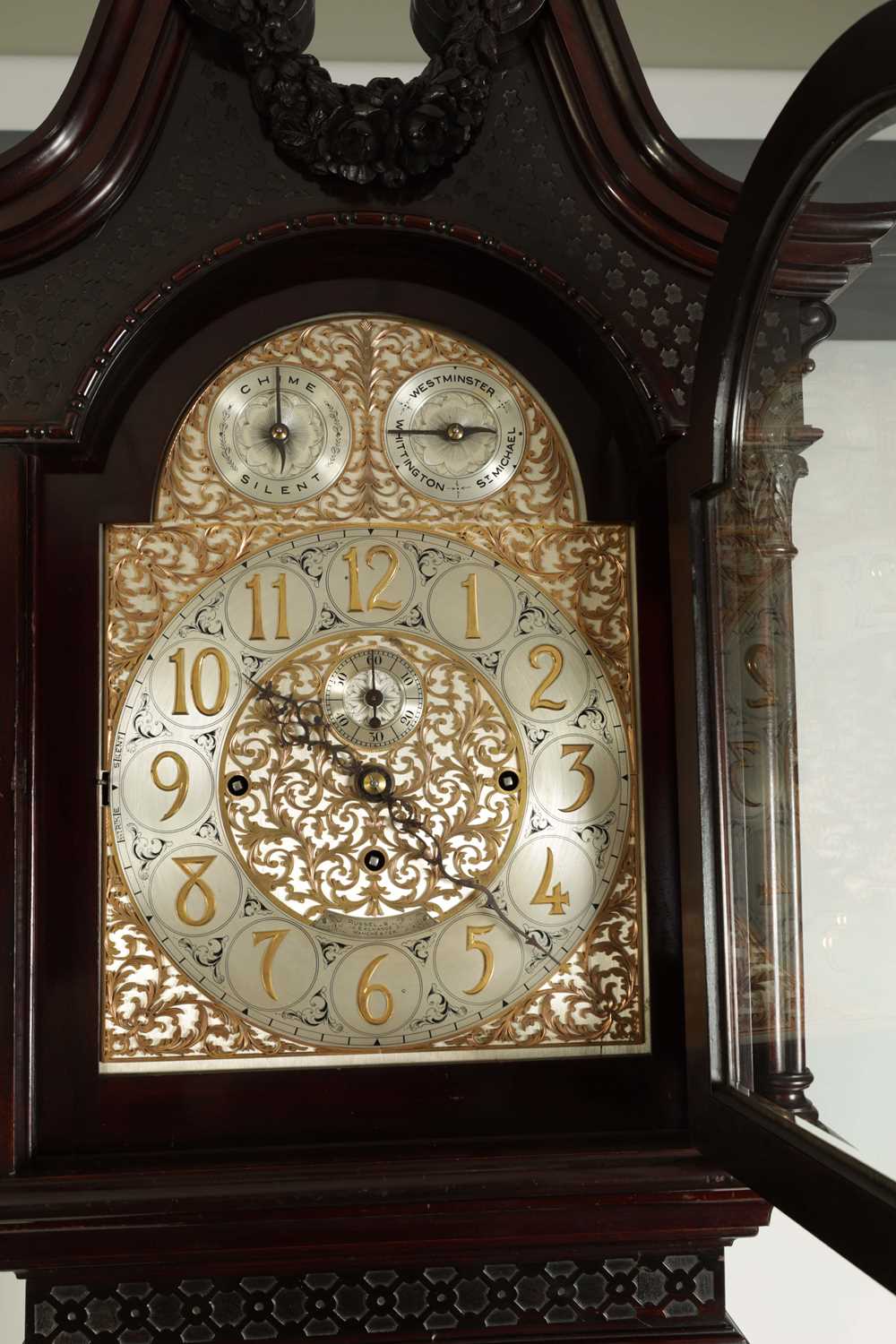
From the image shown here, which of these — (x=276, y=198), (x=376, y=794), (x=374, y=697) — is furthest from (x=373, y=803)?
(x=276, y=198)

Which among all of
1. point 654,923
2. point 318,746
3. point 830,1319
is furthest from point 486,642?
point 830,1319

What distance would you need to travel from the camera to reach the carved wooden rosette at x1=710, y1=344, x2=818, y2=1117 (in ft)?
3.76

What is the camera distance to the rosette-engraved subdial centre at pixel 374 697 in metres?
1.35

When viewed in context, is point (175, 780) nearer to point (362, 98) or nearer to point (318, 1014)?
point (318, 1014)

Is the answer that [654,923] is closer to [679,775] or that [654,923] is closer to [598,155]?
[679,775]

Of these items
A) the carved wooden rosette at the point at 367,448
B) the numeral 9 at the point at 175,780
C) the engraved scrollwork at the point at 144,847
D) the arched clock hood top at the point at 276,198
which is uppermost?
the arched clock hood top at the point at 276,198

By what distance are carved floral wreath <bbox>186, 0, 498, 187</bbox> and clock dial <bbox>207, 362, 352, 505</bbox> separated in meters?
0.24

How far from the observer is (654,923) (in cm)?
135

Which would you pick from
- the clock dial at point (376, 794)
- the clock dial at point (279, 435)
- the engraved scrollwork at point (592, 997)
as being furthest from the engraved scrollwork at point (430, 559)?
the engraved scrollwork at point (592, 997)

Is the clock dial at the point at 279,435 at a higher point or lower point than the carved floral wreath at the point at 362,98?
lower

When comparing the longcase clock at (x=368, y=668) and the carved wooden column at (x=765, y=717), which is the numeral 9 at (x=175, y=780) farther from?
the carved wooden column at (x=765, y=717)

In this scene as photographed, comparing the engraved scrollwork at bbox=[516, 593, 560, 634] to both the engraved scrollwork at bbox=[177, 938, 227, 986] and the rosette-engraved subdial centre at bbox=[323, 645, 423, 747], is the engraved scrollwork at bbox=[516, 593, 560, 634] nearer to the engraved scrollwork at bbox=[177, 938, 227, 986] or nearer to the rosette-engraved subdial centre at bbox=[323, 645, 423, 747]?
the rosette-engraved subdial centre at bbox=[323, 645, 423, 747]

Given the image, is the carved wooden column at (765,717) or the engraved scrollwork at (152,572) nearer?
the carved wooden column at (765,717)

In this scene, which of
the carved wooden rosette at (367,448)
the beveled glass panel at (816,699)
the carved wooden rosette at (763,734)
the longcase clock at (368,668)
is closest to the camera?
the beveled glass panel at (816,699)
